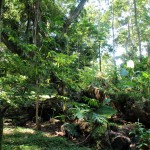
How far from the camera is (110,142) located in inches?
303

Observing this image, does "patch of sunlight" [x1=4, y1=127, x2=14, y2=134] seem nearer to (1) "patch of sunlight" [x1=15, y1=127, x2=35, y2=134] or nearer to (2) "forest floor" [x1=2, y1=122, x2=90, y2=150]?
(2) "forest floor" [x1=2, y1=122, x2=90, y2=150]

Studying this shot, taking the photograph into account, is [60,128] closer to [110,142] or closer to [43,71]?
[110,142]

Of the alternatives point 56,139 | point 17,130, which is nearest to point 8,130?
point 17,130

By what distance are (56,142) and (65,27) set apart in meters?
6.17

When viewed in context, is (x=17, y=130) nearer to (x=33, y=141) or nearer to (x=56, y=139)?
(x=33, y=141)

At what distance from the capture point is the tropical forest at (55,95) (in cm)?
504

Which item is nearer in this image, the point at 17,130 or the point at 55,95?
the point at 55,95

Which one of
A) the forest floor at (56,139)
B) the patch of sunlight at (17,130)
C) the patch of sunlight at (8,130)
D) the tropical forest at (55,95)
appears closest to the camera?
the tropical forest at (55,95)

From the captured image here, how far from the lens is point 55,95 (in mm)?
6566

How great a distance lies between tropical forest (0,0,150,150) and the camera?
16.5 ft

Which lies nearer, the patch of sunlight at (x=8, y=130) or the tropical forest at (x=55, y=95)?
the tropical forest at (x=55, y=95)

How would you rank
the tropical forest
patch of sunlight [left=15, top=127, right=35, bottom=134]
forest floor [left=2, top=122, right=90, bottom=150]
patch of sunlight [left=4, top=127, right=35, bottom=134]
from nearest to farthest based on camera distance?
the tropical forest
forest floor [left=2, top=122, right=90, bottom=150]
patch of sunlight [left=4, top=127, right=35, bottom=134]
patch of sunlight [left=15, top=127, right=35, bottom=134]

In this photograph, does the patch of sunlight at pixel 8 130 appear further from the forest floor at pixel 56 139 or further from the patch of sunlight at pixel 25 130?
the patch of sunlight at pixel 25 130

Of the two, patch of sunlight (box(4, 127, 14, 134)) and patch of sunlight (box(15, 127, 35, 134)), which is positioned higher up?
patch of sunlight (box(4, 127, 14, 134))
